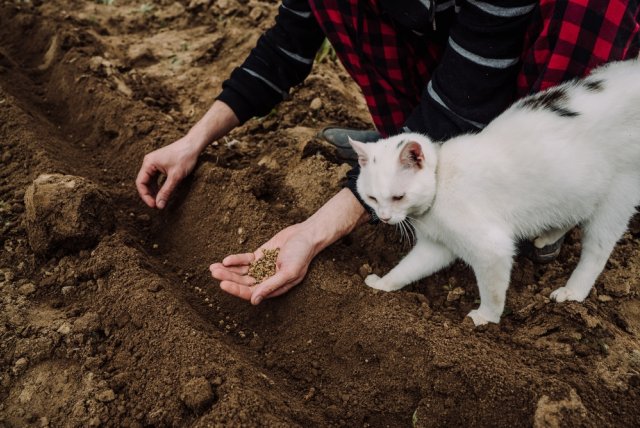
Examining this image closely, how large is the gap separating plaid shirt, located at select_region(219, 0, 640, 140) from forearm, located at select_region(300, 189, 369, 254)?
18.8 inches

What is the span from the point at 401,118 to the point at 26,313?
2.16m

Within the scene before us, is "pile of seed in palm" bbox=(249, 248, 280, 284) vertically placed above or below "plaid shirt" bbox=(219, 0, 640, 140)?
below

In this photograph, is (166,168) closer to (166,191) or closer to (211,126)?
(166,191)

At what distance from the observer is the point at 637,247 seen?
9.37 ft

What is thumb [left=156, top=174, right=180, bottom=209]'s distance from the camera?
2.91 meters

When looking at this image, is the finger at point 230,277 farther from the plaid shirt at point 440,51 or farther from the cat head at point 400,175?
the plaid shirt at point 440,51

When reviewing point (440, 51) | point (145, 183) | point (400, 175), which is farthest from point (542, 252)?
point (145, 183)

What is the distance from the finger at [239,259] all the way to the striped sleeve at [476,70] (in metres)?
1.01

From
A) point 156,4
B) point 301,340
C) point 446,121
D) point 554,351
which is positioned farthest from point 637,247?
point 156,4

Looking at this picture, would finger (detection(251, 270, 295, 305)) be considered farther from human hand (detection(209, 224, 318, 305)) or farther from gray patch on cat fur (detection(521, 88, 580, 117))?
gray patch on cat fur (detection(521, 88, 580, 117))

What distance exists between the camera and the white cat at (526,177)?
7.36ft

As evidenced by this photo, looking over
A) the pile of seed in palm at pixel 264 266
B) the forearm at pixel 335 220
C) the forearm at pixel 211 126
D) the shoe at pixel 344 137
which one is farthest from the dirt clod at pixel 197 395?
the shoe at pixel 344 137

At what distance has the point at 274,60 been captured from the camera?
3061 mm

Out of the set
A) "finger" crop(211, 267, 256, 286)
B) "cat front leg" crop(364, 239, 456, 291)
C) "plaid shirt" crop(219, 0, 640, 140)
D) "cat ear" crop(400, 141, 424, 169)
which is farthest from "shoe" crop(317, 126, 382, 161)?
"finger" crop(211, 267, 256, 286)
